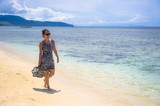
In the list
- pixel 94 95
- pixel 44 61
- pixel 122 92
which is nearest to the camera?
pixel 44 61

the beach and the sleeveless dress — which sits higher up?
the sleeveless dress

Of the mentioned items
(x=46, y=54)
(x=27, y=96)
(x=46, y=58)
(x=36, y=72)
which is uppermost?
(x=46, y=54)

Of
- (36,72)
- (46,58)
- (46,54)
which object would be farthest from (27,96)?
(46,54)

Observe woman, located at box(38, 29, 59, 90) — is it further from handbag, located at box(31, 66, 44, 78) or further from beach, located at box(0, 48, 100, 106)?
beach, located at box(0, 48, 100, 106)

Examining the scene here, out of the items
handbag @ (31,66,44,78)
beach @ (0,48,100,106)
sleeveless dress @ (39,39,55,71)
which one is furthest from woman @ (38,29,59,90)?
beach @ (0,48,100,106)

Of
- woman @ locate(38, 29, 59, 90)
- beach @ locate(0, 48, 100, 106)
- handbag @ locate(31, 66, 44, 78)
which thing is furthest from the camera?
handbag @ locate(31, 66, 44, 78)

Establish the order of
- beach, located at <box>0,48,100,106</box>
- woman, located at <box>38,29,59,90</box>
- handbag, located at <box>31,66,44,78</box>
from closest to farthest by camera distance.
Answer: beach, located at <box>0,48,100,106</box>
woman, located at <box>38,29,59,90</box>
handbag, located at <box>31,66,44,78</box>

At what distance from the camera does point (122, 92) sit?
20.0 ft

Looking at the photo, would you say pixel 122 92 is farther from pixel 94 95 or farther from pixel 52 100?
pixel 52 100

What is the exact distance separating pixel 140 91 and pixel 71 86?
112 inches

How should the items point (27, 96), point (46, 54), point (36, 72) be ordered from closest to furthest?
1. point (27, 96)
2. point (46, 54)
3. point (36, 72)

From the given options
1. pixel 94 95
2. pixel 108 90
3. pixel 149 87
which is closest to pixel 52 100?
pixel 94 95

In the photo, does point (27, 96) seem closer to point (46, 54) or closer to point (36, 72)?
point (36, 72)

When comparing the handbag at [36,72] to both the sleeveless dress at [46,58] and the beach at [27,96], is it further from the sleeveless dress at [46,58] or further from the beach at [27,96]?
the beach at [27,96]
